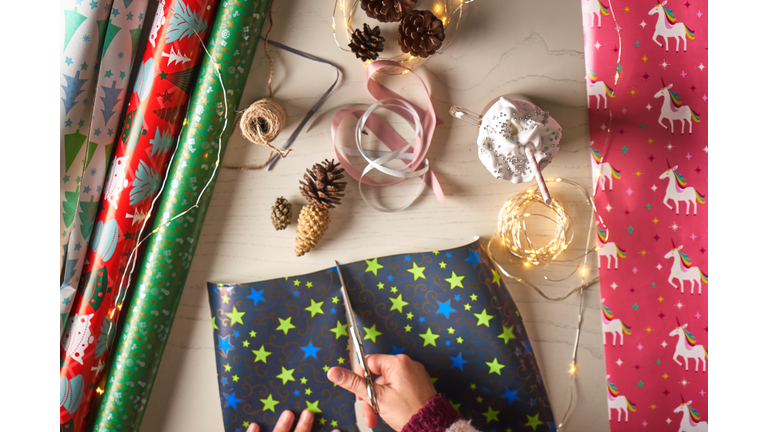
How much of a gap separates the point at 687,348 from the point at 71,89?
1318 millimetres

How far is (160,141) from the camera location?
75cm

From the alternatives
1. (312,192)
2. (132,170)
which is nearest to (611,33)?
(312,192)

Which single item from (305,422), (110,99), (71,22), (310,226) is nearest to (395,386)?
(305,422)

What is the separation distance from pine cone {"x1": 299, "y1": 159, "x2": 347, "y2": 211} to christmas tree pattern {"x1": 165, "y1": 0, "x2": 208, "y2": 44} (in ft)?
1.14

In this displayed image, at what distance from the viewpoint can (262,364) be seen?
812mm

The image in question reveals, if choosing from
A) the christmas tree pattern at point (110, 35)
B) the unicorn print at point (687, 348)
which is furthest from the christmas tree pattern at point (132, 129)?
the unicorn print at point (687, 348)

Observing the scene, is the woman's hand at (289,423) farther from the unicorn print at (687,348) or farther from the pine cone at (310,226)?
the unicorn print at (687,348)

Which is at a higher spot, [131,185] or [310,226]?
[131,185]

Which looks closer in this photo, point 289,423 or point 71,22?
point 71,22

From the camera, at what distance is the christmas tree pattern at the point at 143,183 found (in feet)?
2.44

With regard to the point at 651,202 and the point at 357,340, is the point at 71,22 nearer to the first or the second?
the point at 357,340

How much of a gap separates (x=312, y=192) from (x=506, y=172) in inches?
14.9

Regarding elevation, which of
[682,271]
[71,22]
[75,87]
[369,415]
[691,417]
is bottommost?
[691,417]

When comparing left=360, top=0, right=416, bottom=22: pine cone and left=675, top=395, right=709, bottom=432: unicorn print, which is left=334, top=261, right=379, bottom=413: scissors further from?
left=675, top=395, right=709, bottom=432: unicorn print
